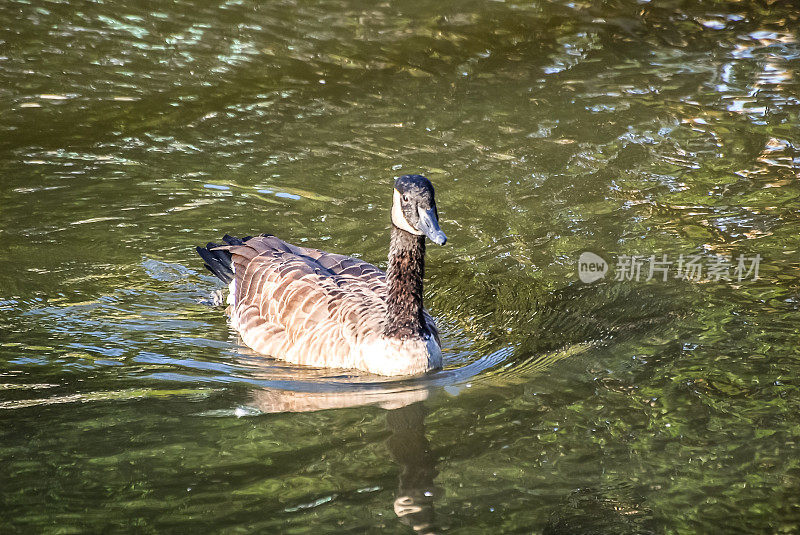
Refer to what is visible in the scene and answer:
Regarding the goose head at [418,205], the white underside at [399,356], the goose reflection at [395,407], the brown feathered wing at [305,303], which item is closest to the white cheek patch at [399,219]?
the goose head at [418,205]

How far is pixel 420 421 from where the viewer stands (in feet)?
24.2

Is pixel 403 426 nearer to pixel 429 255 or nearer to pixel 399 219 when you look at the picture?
pixel 399 219

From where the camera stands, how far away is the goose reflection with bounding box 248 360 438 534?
6.27 meters

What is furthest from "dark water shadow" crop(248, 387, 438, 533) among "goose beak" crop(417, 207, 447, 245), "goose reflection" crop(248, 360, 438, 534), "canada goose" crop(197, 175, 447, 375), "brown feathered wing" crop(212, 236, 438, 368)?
"goose beak" crop(417, 207, 447, 245)

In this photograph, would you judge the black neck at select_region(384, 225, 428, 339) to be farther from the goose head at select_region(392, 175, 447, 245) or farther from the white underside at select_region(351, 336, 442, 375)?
the goose head at select_region(392, 175, 447, 245)

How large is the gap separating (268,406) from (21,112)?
24.9 ft

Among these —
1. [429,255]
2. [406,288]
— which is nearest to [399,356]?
[406,288]

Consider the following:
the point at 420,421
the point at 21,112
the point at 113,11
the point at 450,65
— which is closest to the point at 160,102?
the point at 21,112

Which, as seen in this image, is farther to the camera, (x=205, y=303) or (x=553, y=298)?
(x=205, y=303)

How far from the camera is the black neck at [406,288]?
826 cm

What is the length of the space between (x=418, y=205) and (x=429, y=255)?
2732 mm

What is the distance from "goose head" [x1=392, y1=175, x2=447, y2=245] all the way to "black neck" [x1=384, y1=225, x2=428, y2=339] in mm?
183

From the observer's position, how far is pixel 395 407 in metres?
7.63

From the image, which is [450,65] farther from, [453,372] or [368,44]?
[453,372]
